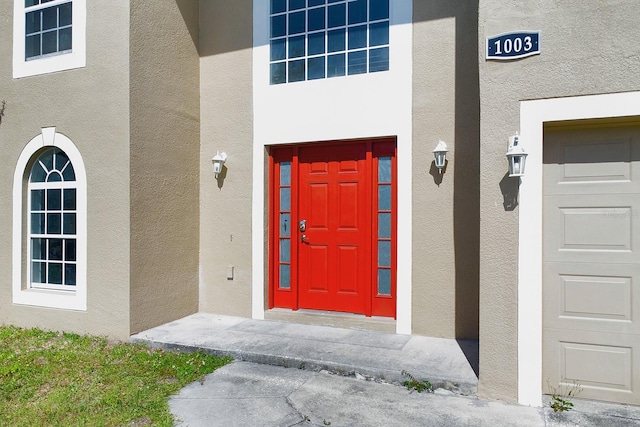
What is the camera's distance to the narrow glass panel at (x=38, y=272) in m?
5.97

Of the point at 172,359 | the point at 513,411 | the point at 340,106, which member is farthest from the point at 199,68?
the point at 513,411

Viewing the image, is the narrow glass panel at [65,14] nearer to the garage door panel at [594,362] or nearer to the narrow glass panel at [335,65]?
the narrow glass panel at [335,65]

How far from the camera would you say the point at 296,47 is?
18.9 ft

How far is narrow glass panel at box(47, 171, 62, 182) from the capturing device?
5820mm

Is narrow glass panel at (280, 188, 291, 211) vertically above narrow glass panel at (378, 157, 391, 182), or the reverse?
narrow glass panel at (378, 157, 391, 182)

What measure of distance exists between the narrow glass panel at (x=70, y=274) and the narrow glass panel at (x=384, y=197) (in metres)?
3.98

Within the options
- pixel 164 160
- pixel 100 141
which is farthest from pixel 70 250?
pixel 164 160

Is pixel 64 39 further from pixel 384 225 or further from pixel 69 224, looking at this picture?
pixel 384 225

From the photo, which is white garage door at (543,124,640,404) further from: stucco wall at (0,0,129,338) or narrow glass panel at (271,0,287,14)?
stucco wall at (0,0,129,338)

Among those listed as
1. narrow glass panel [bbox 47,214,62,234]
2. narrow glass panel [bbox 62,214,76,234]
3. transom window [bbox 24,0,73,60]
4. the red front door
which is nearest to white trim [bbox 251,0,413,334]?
the red front door

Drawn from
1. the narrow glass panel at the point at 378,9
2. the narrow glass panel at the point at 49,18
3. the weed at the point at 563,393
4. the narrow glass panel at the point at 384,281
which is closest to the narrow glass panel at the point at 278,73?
the narrow glass panel at the point at 378,9

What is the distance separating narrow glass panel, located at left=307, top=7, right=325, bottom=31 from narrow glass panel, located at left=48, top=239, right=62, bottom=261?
4290 millimetres

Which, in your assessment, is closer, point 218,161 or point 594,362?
point 594,362

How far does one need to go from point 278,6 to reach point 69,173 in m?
3.48
